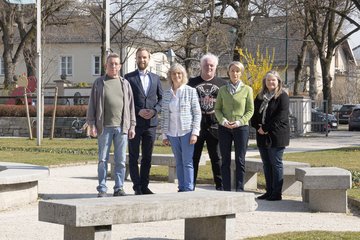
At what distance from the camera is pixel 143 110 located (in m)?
12.3

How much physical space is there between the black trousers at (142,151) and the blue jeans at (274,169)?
1.70 metres

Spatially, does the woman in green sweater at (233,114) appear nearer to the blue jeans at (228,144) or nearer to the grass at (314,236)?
the blue jeans at (228,144)

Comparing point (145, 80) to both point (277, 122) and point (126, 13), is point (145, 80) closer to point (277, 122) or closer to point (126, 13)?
point (277, 122)

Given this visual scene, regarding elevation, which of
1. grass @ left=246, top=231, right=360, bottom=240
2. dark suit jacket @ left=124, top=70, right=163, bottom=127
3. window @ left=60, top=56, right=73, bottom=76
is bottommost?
grass @ left=246, top=231, right=360, bottom=240

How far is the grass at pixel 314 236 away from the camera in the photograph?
9.30 metres

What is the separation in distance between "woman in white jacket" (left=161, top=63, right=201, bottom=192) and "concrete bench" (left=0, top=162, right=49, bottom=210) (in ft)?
6.15

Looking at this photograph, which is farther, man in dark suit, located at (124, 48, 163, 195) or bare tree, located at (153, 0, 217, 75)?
bare tree, located at (153, 0, 217, 75)

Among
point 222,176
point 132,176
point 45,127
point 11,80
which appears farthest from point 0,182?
point 11,80

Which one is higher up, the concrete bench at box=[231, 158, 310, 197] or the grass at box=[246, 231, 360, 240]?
the concrete bench at box=[231, 158, 310, 197]

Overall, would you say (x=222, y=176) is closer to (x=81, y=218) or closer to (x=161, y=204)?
(x=161, y=204)

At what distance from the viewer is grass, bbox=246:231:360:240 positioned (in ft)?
30.5

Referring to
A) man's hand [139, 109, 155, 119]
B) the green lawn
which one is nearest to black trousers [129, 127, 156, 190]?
man's hand [139, 109, 155, 119]

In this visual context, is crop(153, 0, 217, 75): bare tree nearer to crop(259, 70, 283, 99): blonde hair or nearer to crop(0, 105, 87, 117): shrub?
crop(0, 105, 87, 117): shrub

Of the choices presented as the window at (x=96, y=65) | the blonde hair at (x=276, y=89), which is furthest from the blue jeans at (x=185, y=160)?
the window at (x=96, y=65)
